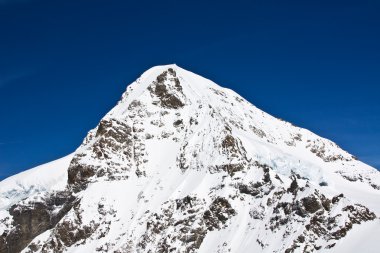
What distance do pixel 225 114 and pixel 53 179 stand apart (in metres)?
51.1

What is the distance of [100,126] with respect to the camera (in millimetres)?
175000

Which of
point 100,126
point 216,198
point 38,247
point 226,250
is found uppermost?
point 100,126

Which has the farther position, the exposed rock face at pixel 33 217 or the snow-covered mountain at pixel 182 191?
Result: the exposed rock face at pixel 33 217

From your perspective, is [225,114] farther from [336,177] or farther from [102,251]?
[102,251]

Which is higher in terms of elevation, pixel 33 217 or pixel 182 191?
pixel 182 191

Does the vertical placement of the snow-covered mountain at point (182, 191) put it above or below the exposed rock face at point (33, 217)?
above

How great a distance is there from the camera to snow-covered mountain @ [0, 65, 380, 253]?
429ft

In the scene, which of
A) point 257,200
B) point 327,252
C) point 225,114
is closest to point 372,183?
point 225,114

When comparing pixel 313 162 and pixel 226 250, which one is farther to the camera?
pixel 313 162

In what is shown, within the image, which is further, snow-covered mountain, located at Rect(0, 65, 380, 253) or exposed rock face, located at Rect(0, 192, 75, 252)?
exposed rock face, located at Rect(0, 192, 75, 252)

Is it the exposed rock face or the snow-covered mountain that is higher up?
the snow-covered mountain

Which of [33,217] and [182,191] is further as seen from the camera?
[33,217]

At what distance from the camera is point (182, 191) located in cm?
15400

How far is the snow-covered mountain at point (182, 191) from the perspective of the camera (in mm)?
130750
